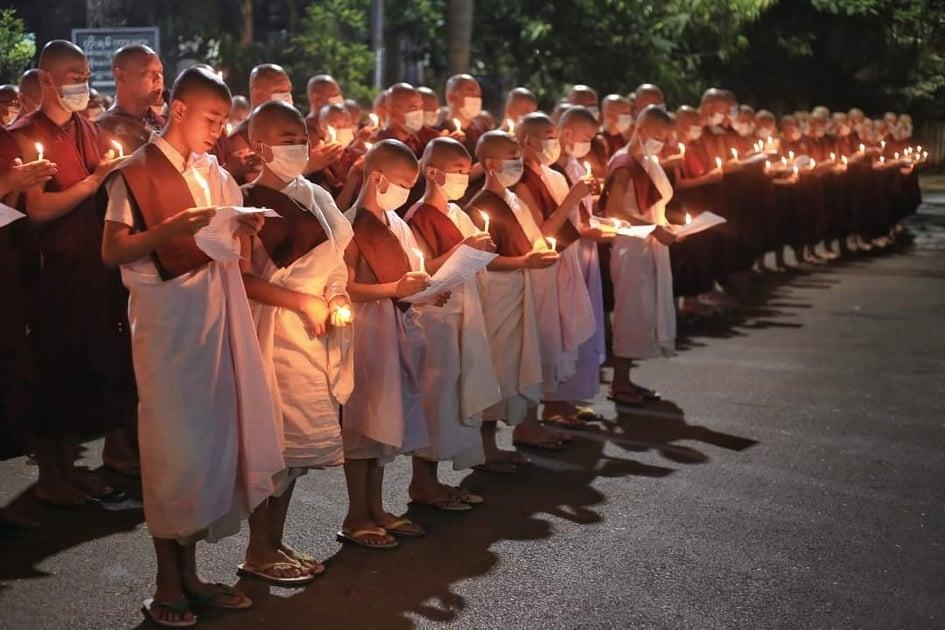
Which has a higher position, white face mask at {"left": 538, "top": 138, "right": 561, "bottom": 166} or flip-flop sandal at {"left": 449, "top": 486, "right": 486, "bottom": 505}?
white face mask at {"left": 538, "top": 138, "right": 561, "bottom": 166}

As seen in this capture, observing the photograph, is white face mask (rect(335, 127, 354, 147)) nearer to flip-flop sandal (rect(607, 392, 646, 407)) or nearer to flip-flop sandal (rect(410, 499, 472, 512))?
flip-flop sandal (rect(607, 392, 646, 407))

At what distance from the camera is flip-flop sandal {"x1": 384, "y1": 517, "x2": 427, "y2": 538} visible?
554 centimetres

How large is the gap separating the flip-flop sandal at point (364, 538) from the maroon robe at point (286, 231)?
1.30 m

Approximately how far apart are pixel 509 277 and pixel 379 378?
4.71 feet

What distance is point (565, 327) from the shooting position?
23.7 feet

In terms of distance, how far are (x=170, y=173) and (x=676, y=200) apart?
232 inches

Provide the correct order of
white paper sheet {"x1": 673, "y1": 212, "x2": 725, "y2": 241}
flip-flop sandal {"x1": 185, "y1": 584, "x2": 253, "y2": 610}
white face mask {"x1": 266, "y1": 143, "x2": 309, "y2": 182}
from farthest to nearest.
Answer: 1. white paper sheet {"x1": 673, "y1": 212, "x2": 725, "y2": 241}
2. white face mask {"x1": 266, "y1": 143, "x2": 309, "y2": 182}
3. flip-flop sandal {"x1": 185, "y1": 584, "x2": 253, "y2": 610}

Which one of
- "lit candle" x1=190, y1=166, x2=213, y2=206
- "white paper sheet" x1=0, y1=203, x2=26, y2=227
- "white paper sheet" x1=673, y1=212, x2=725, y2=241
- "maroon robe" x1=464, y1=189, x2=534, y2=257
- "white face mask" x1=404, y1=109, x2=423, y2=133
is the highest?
"white face mask" x1=404, y1=109, x2=423, y2=133

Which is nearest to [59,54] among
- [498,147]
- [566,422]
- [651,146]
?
[498,147]

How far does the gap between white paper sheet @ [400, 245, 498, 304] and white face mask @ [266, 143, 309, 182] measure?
80 centimetres

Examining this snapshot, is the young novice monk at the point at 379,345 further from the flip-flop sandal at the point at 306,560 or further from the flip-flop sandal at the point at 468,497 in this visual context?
the flip-flop sandal at the point at 468,497

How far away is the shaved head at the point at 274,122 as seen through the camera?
4742 mm

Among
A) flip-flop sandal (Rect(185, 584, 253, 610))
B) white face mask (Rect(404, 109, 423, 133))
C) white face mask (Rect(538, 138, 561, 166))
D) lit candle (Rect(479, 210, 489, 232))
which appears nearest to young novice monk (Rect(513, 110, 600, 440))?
white face mask (Rect(538, 138, 561, 166))

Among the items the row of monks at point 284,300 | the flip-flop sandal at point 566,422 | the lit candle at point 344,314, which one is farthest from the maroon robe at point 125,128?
the flip-flop sandal at point 566,422
